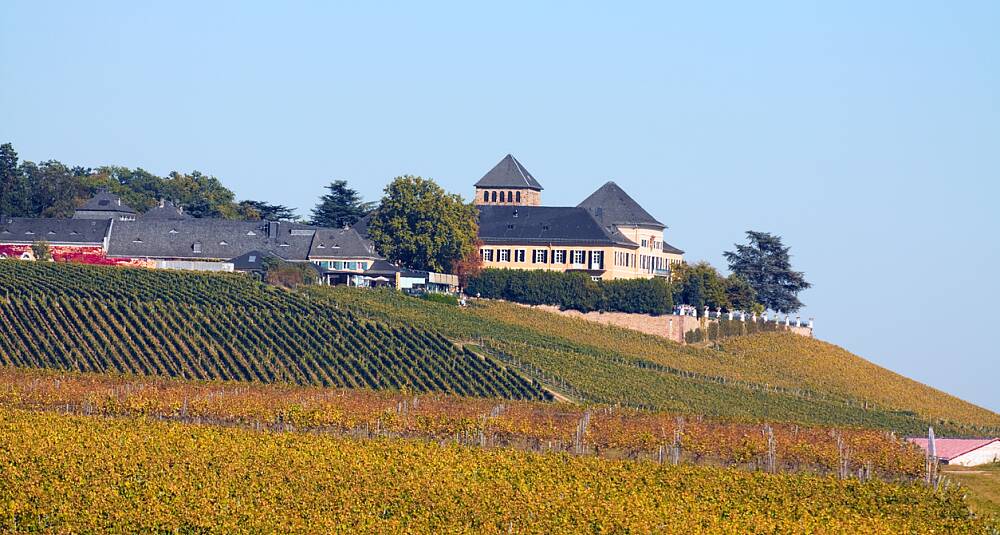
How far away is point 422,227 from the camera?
117m

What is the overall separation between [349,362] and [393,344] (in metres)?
4.49

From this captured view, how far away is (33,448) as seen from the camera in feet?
157

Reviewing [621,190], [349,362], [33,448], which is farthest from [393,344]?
[621,190]

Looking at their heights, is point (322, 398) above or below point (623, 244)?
below

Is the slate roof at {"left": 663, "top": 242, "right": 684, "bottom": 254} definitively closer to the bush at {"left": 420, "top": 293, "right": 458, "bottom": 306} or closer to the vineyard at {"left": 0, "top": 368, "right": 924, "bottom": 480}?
the bush at {"left": 420, "top": 293, "right": 458, "bottom": 306}

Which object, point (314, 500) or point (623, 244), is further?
point (623, 244)

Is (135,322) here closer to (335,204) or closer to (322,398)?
(322,398)

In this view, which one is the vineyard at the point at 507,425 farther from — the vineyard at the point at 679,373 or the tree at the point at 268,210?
the tree at the point at 268,210

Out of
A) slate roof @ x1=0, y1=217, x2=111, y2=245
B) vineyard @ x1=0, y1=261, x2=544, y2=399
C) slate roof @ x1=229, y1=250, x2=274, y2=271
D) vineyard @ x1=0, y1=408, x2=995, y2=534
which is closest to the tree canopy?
slate roof @ x1=0, y1=217, x2=111, y2=245

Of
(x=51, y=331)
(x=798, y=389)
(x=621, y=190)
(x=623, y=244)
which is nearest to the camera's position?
(x=51, y=331)

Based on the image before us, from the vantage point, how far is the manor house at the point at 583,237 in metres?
127

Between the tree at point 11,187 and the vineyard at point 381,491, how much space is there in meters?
93.5

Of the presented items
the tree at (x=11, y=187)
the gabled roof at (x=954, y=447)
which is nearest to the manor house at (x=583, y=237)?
the tree at (x=11, y=187)

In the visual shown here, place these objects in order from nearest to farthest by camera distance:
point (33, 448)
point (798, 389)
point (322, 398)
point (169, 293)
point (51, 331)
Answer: point (33, 448) → point (322, 398) → point (51, 331) → point (169, 293) → point (798, 389)
